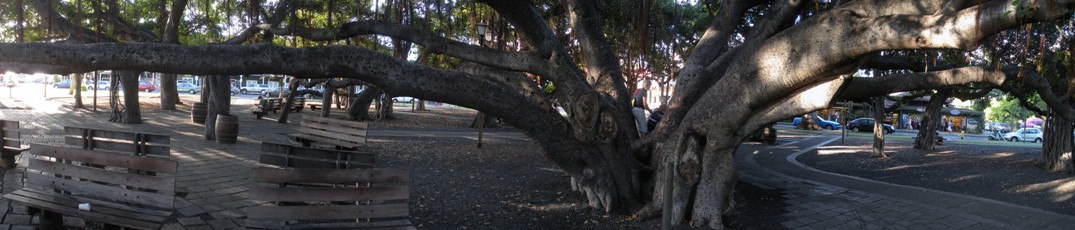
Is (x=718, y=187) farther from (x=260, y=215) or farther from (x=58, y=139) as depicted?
(x=58, y=139)

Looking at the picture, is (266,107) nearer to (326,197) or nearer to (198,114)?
(198,114)

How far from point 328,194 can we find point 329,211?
0.13 m

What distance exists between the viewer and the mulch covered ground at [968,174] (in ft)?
29.1

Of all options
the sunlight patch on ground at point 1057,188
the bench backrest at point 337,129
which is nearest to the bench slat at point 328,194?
the bench backrest at point 337,129

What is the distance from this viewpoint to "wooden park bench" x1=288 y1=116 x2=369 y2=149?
28.1 ft

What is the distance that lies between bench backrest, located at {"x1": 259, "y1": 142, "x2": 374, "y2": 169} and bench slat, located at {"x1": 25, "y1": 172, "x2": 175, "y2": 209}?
106 cm

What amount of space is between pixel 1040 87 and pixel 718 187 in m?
5.59

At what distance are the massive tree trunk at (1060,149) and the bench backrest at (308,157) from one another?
14049 mm

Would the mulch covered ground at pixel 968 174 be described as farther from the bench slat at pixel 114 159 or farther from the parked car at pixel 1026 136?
the parked car at pixel 1026 136

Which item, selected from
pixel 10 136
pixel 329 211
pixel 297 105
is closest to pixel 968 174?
pixel 329 211

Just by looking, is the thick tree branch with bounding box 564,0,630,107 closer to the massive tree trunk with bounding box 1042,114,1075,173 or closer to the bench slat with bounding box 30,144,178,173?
the bench slat with bounding box 30,144,178,173

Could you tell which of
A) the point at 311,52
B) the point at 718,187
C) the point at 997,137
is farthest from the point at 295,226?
the point at 997,137

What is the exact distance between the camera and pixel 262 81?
67688 millimetres

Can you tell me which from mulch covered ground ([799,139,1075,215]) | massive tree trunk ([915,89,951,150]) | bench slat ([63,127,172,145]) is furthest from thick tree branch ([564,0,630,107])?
massive tree trunk ([915,89,951,150])
